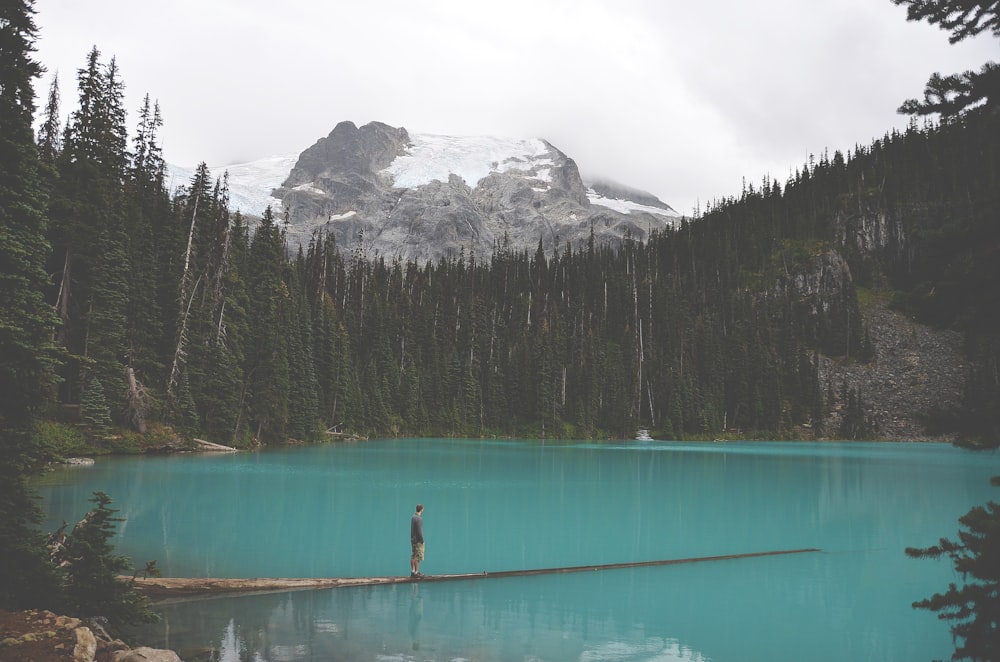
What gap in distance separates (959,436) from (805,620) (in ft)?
30.9

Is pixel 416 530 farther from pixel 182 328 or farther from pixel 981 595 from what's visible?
pixel 182 328

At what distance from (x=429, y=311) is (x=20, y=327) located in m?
106

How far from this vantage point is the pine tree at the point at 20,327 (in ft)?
34.8

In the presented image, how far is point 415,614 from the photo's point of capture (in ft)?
45.5

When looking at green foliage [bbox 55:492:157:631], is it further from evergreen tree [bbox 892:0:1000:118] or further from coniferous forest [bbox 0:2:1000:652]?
evergreen tree [bbox 892:0:1000:118]

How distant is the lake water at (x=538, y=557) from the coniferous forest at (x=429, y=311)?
17.6 feet

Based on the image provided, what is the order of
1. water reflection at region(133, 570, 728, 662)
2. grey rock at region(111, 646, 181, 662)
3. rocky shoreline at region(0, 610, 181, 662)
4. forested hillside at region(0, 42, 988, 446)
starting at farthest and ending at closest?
forested hillside at region(0, 42, 988, 446) → water reflection at region(133, 570, 728, 662) → grey rock at region(111, 646, 181, 662) → rocky shoreline at region(0, 610, 181, 662)

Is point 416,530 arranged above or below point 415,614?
above

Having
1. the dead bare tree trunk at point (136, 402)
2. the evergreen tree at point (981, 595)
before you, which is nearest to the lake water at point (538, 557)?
the evergreen tree at point (981, 595)

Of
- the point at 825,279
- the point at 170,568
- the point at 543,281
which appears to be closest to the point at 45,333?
the point at 170,568

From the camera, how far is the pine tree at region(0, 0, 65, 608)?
10602 mm

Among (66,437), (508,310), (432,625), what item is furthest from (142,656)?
(508,310)

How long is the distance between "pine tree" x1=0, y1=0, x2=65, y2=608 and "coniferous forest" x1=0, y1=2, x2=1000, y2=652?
0.17 feet

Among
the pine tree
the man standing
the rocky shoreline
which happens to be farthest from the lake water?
the pine tree
